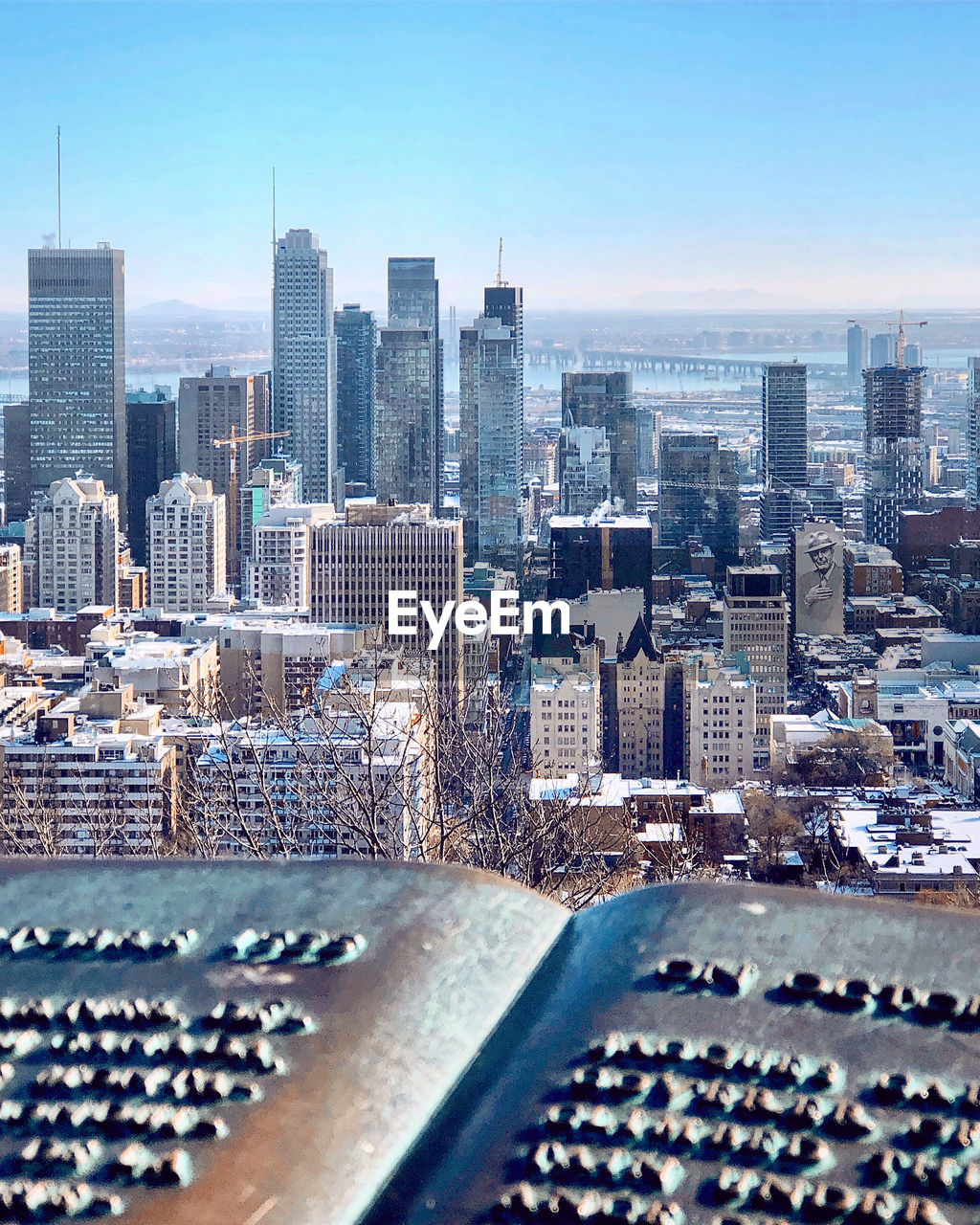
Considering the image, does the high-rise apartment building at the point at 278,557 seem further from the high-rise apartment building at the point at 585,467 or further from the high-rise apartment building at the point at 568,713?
the high-rise apartment building at the point at 568,713

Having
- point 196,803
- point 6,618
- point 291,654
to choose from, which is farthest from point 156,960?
point 6,618

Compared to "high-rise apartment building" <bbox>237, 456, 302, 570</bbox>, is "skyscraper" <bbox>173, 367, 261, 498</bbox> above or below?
above

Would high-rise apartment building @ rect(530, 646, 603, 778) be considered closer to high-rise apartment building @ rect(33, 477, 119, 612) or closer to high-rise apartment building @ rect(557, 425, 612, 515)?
high-rise apartment building @ rect(33, 477, 119, 612)

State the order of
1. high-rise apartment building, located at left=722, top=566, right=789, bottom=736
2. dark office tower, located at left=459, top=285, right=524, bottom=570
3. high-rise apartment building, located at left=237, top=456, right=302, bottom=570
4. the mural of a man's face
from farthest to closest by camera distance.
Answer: dark office tower, located at left=459, top=285, right=524, bottom=570 → high-rise apartment building, located at left=237, top=456, right=302, bottom=570 → the mural of a man's face → high-rise apartment building, located at left=722, top=566, right=789, bottom=736

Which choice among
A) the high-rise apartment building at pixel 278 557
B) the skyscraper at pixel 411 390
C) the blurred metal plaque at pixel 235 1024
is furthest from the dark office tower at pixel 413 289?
the blurred metal plaque at pixel 235 1024

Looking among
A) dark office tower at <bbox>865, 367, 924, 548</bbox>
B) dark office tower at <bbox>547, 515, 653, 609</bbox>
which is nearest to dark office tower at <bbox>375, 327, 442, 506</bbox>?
dark office tower at <bbox>865, 367, 924, 548</bbox>

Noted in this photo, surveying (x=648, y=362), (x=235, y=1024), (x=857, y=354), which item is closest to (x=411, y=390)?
(x=648, y=362)

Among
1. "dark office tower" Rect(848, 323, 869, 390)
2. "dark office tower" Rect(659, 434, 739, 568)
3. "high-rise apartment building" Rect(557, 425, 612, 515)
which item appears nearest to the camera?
"dark office tower" Rect(659, 434, 739, 568)

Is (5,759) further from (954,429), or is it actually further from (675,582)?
(954,429)
